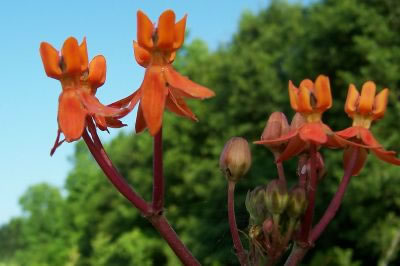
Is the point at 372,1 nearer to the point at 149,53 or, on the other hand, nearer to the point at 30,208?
the point at 149,53

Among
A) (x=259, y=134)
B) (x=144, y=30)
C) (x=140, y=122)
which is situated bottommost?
(x=140, y=122)

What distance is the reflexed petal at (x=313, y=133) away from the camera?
1174 millimetres

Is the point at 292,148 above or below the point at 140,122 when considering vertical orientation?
below

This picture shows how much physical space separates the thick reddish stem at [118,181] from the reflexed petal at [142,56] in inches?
6.8

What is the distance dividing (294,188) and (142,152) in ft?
67.3

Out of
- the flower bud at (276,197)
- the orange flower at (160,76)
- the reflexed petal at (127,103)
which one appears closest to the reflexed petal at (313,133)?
the flower bud at (276,197)

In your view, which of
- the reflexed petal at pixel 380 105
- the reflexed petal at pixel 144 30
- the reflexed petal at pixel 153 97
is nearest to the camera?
the reflexed petal at pixel 153 97

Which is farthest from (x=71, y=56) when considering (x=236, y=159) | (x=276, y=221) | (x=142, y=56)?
(x=276, y=221)

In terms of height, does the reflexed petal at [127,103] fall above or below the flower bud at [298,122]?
above

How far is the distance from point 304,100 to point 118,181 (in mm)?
410

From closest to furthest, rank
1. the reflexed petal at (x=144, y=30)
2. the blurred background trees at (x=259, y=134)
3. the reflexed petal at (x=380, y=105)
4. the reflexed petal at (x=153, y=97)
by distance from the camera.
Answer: the reflexed petal at (x=153, y=97), the reflexed petal at (x=144, y=30), the reflexed petal at (x=380, y=105), the blurred background trees at (x=259, y=134)

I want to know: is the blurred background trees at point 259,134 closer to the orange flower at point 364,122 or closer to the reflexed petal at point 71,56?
the orange flower at point 364,122

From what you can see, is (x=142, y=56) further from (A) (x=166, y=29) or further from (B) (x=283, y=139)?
(B) (x=283, y=139)

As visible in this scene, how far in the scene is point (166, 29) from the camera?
46.1 inches
